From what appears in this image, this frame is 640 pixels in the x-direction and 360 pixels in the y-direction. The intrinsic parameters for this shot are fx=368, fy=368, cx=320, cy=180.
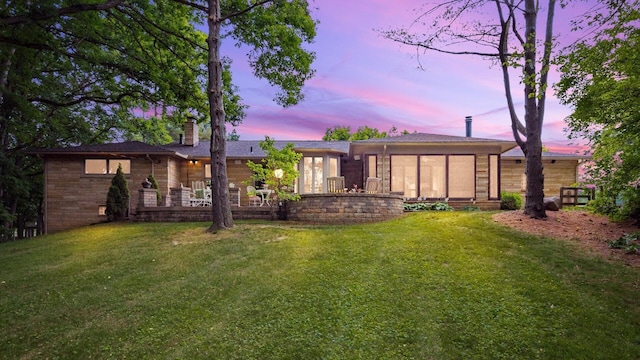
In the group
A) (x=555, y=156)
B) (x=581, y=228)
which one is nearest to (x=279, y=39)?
(x=581, y=228)

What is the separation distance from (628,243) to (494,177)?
10838 millimetres

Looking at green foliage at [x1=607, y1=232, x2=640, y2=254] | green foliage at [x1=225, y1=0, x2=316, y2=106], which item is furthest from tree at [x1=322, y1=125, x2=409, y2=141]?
green foliage at [x1=607, y1=232, x2=640, y2=254]

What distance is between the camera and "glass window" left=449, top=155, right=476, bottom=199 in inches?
702

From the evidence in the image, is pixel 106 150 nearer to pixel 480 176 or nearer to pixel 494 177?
pixel 480 176

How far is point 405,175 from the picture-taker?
63.4ft

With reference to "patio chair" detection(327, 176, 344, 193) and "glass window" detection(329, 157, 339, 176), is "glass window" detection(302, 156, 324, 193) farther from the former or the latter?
"patio chair" detection(327, 176, 344, 193)

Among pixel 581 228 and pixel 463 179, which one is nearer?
pixel 581 228

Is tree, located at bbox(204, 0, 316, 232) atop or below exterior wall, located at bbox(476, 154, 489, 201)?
atop

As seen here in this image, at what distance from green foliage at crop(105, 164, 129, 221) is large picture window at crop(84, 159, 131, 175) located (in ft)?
10.4

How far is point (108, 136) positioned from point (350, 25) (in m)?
16.5

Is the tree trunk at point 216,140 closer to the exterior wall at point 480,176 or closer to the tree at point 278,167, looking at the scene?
the tree at point 278,167

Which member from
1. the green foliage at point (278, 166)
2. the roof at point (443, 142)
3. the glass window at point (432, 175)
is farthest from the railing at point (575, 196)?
the green foliage at point (278, 166)

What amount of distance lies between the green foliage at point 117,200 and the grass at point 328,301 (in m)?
4.86

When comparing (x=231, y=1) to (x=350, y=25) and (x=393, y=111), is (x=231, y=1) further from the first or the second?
(x=393, y=111)
